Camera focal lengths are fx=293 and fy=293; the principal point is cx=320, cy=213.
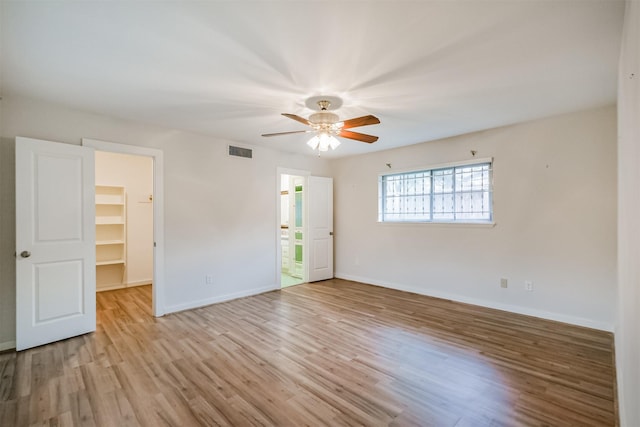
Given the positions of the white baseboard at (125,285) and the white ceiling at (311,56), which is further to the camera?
the white baseboard at (125,285)

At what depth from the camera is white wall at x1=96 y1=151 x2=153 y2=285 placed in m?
5.43

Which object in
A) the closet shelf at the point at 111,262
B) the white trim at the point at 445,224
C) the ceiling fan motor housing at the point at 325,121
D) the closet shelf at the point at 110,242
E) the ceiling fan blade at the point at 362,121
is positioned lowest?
the closet shelf at the point at 111,262

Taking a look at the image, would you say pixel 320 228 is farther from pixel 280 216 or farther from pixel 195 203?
pixel 195 203

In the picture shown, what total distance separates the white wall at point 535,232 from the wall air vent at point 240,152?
259 centimetres

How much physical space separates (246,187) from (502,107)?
12.2ft

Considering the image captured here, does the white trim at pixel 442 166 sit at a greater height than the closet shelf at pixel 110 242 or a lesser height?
greater

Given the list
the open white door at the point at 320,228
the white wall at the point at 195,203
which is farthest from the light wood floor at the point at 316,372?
the open white door at the point at 320,228

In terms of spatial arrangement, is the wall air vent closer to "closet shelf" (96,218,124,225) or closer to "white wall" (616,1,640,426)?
"closet shelf" (96,218,124,225)

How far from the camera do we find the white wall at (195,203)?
2977 mm

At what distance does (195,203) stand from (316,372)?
9.69 ft

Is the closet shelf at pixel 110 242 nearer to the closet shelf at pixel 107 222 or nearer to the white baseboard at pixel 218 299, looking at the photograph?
the closet shelf at pixel 107 222

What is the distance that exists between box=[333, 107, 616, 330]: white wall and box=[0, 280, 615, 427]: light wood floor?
1.43ft

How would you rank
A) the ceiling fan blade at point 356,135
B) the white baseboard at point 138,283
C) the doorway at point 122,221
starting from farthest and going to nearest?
the white baseboard at point 138,283 < the doorway at point 122,221 < the ceiling fan blade at point 356,135

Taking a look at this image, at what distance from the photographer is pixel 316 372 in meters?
2.50
